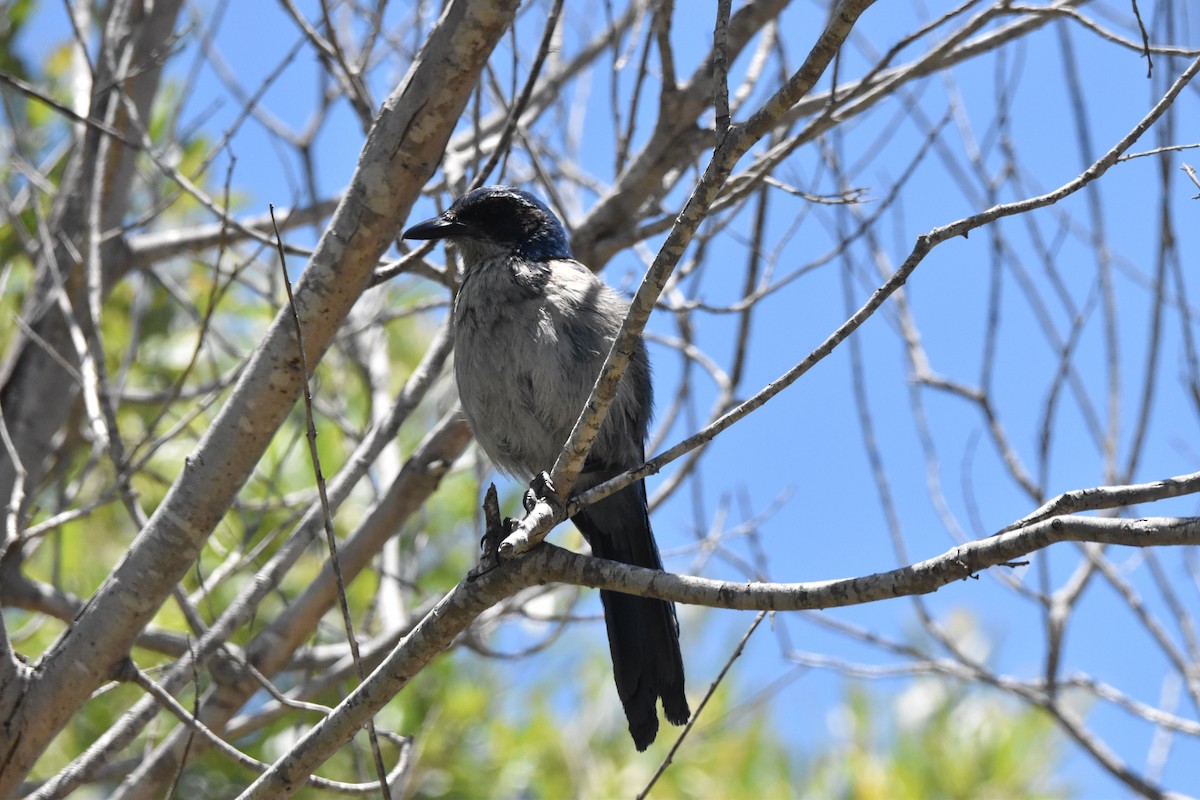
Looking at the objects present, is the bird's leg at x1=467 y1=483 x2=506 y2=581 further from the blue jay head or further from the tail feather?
the blue jay head

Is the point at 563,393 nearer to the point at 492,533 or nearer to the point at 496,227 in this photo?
the point at 492,533

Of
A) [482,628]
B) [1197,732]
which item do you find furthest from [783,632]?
[1197,732]

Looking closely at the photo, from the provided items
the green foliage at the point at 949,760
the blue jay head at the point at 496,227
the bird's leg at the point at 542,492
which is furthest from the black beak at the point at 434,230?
the green foliage at the point at 949,760

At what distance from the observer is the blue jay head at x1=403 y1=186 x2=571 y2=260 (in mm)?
4410

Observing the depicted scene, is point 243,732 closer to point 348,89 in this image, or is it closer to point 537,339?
point 537,339

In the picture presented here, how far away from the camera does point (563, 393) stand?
12.7ft

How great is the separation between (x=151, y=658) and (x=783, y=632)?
288 centimetres

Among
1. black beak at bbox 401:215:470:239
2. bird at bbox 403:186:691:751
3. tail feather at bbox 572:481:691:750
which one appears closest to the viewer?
tail feather at bbox 572:481:691:750

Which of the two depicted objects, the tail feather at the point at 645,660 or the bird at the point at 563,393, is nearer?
the tail feather at the point at 645,660

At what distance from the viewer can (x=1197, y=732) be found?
14.4 ft

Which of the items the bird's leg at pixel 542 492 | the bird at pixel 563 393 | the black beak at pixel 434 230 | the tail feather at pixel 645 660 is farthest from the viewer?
the black beak at pixel 434 230

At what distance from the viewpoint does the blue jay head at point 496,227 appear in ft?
14.5

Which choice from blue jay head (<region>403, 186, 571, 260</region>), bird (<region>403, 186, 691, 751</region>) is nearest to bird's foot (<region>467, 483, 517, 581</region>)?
bird (<region>403, 186, 691, 751</region>)

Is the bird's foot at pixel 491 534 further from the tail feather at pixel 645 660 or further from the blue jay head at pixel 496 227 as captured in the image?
the blue jay head at pixel 496 227
